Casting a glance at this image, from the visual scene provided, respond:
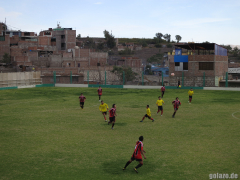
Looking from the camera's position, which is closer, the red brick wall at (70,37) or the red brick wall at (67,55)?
the red brick wall at (67,55)

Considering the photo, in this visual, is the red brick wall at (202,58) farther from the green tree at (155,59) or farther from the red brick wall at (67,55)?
the green tree at (155,59)

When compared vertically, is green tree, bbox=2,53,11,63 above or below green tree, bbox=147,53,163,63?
below

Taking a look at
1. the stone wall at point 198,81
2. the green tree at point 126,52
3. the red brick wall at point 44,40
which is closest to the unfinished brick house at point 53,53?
the red brick wall at point 44,40

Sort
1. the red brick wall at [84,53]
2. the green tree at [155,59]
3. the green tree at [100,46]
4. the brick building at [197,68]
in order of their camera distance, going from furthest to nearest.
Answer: the green tree at [100,46] → the green tree at [155,59] → the red brick wall at [84,53] → the brick building at [197,68]

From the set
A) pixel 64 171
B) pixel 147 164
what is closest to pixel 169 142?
pixel 147 164

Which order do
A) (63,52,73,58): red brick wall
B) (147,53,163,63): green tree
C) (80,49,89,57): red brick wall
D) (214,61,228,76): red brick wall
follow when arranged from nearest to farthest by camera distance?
(214,61,228,76): red brick wall → (63,52,73,58): red brick wall → (80,49,89,57): red brick wall → (147,53,163,63): green tree

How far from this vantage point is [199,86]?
5312 centimetres

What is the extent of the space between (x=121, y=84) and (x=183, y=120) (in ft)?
109

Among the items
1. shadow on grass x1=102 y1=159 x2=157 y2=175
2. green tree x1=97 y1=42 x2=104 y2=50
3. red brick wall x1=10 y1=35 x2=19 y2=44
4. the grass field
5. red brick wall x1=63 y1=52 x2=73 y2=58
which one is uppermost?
green tree x1=97 y1=42 x2=104 y2=50

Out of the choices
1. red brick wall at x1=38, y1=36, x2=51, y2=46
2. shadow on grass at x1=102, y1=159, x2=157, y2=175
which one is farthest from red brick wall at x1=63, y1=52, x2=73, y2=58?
shadow on grass at x1=102, y1=159, x2=157, y2=175

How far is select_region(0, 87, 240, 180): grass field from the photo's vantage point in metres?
12.9

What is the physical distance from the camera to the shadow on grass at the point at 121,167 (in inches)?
509

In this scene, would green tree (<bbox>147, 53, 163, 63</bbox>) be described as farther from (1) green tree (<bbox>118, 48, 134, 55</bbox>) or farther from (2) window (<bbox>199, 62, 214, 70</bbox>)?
(2) window (<bbox>199, 62, 214, 70</bbox>)

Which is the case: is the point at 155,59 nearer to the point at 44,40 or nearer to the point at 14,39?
the point at 44,40
